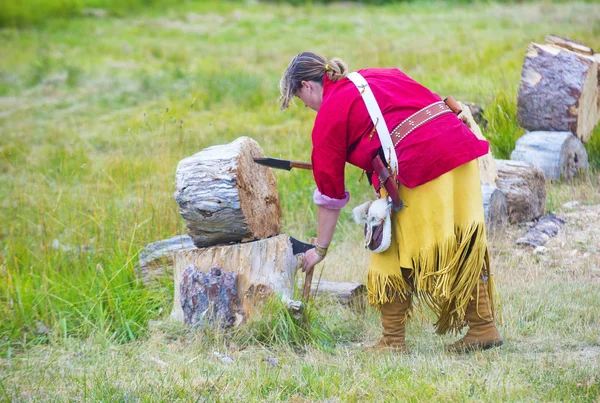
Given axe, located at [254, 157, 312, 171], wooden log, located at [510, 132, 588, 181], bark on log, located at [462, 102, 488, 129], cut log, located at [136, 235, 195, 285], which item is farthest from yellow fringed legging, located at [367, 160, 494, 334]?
bark on log, located at [462, 102, 488, 129]

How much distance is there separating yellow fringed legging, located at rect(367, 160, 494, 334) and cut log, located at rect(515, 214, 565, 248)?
91.3 inches

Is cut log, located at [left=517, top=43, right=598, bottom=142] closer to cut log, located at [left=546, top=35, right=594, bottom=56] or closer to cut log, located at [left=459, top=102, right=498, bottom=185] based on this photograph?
cut log, located at [left=546, top=35, right=594, bottom=56]

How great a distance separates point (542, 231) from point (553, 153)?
4.26 ft

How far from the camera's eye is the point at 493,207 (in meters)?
6.45

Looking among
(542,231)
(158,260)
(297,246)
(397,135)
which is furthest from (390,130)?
(542,231)

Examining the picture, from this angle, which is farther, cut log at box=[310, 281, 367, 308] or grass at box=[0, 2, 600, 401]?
cut log at box=[310, 281, 367, 308]

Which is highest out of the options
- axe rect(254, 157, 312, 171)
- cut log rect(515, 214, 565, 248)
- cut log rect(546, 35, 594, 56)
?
cut log rect(546, 35, 594, 56)

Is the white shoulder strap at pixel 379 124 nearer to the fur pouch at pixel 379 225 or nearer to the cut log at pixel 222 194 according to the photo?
the fur pouch at pixel 379 225

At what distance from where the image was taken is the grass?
4004 millimetres

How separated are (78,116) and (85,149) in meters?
2.49

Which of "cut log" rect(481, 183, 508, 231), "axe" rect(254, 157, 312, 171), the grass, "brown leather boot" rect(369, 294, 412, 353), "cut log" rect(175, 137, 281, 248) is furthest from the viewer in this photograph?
"cut log" rect(481, 183, 508, 231)

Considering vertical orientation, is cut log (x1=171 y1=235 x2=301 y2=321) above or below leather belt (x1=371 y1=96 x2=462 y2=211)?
below

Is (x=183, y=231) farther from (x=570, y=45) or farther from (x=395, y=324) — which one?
(x=570, y=45)

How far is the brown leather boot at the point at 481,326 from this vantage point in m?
4.34
